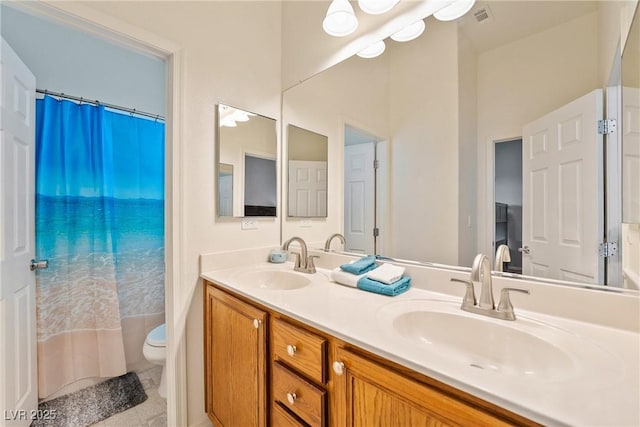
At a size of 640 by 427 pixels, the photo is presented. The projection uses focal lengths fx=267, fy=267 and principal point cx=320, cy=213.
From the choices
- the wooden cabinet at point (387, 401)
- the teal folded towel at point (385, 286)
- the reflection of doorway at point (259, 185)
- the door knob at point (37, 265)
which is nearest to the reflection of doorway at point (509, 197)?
the teal folded towel at point (385, 286)

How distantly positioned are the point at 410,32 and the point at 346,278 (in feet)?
3.78

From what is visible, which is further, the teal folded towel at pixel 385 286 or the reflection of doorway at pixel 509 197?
the teal folded towel at pixel 385 286

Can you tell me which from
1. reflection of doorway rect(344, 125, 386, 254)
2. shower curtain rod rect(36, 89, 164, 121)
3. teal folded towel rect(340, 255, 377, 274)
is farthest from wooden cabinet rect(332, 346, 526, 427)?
shower curtain rod rect(36, 89, 164, 121)

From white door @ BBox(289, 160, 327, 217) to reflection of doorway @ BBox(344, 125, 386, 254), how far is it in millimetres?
213

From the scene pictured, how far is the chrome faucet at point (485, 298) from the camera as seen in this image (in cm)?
82

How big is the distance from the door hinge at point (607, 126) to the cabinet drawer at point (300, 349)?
101 cm

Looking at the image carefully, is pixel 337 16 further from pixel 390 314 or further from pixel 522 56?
pixel 390 314

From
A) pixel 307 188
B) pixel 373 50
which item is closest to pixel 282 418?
pixel 307 188

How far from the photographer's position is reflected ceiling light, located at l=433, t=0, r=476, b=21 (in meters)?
1.06

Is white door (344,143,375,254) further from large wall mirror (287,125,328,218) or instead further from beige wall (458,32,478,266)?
beige wall (458,32,478,266)

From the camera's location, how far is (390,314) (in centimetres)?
85

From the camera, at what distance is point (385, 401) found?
2.09ft

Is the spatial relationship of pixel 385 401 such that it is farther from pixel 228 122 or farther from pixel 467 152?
pixel 228 122

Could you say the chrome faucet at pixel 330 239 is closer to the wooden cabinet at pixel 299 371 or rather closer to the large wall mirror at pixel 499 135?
the large wall mirror at pixel 499 135
